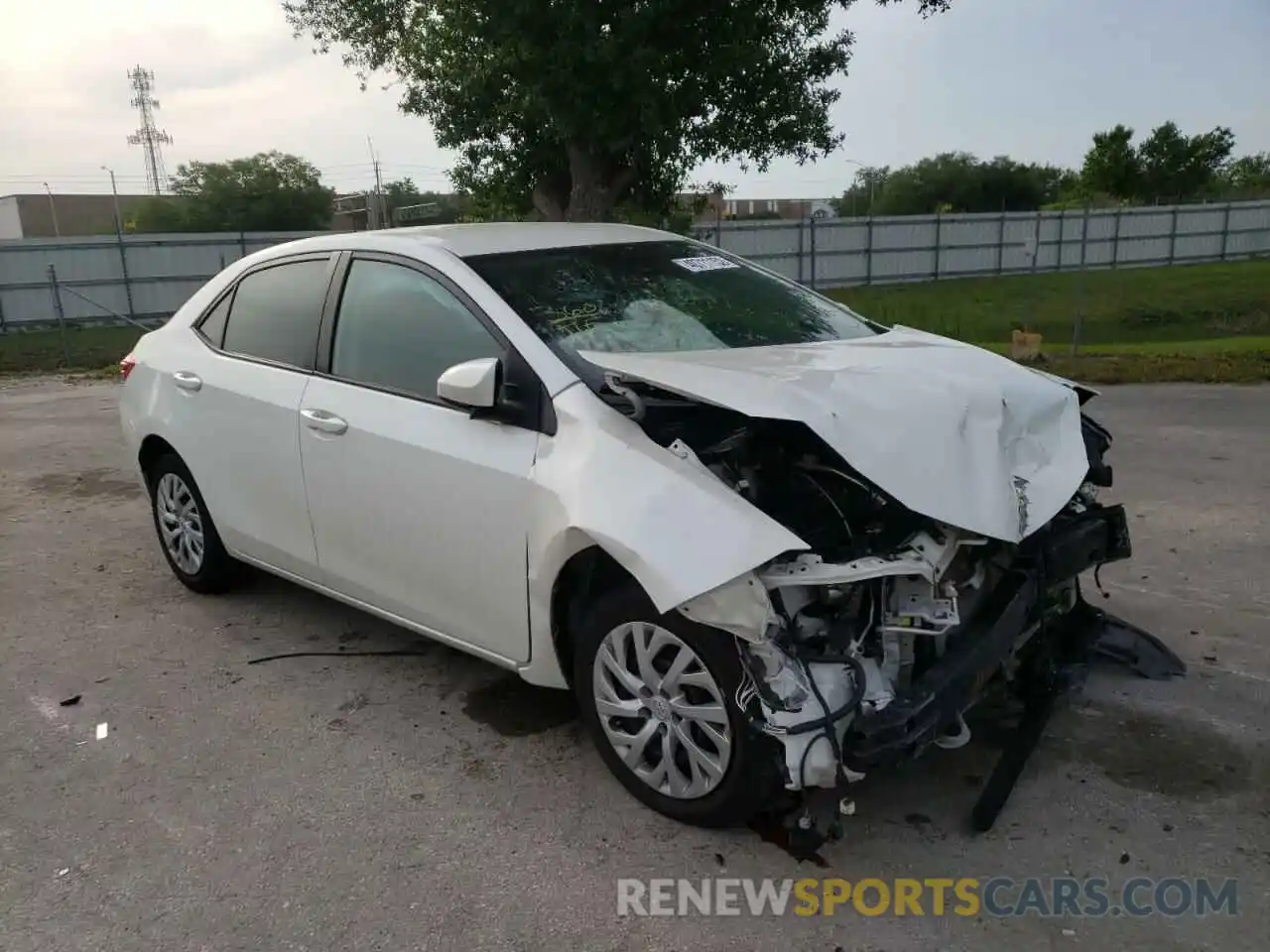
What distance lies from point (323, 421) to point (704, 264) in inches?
68.2

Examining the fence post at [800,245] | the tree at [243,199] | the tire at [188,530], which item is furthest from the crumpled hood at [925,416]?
the tree at [243,199]

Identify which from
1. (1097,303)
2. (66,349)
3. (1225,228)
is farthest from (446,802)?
(1225,228)

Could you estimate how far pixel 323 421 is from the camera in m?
4.13

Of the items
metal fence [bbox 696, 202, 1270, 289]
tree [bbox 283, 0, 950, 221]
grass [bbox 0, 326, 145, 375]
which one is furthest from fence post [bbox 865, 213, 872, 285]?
grass [bbox 0, 326, 145, 375]

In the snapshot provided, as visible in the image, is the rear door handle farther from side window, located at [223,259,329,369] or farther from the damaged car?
the damaged car

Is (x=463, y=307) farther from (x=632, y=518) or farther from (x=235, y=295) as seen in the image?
(x=235, y=295)

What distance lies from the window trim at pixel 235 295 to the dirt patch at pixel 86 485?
9.97ft

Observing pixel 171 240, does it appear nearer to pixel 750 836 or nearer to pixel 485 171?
pixel 485 171

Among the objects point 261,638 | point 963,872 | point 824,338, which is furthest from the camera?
point 261,638

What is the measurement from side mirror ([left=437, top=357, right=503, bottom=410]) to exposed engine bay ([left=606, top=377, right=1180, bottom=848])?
40 centimetres

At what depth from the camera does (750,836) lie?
10.4 ft

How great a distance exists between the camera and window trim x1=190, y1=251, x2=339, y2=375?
439cm

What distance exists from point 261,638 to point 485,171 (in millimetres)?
10548

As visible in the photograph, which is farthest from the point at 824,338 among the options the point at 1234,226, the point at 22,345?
the point at 1234,226
